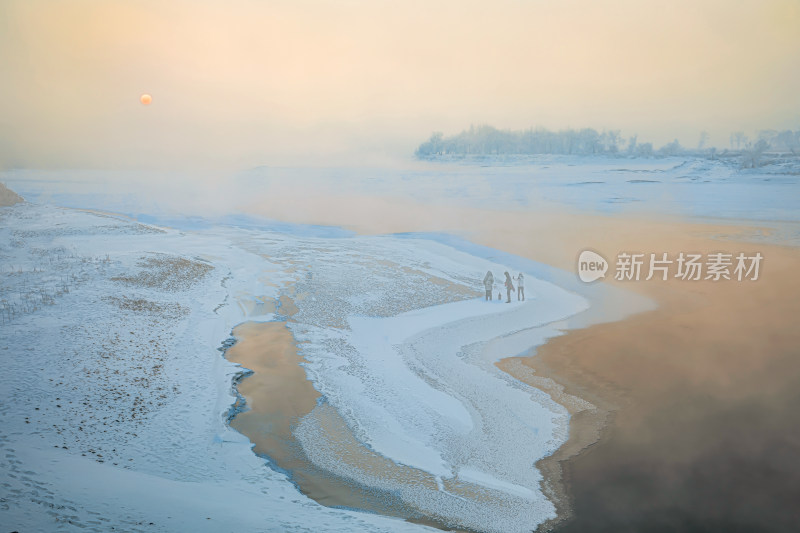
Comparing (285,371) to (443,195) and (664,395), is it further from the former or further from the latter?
(443,195)

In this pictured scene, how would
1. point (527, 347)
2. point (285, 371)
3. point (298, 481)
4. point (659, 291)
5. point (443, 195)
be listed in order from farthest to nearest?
point (443, 195) < point (659, 291) < point (527, 347) < point (285, 371) < point (298, 481)

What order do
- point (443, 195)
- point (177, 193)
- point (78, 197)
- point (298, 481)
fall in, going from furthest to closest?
point (177, 193), point (443, 195), point (78, 197), point (298, 481)

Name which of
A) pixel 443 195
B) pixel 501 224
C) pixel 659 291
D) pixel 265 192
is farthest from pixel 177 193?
pixel 659 291

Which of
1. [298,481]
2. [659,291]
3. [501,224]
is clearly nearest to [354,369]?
[298,481]

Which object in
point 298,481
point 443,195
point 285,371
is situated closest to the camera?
point 298,481

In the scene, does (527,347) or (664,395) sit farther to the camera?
Result: (527,347)

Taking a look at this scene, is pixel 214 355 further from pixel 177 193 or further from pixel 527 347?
pixel 177 193
